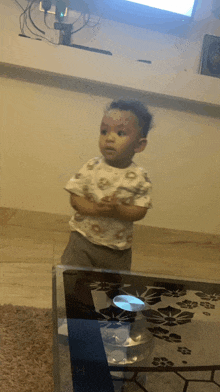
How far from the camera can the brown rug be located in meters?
0.41

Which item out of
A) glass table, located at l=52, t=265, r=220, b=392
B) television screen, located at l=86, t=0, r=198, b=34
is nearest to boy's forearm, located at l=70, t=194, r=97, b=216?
glass table, located at l=52, t=265, r=220, b=392

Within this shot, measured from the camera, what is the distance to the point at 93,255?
56 centimetres

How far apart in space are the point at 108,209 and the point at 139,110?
172 mm

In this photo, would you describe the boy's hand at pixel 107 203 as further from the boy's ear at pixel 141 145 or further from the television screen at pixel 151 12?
the television screen at pixel 151 12

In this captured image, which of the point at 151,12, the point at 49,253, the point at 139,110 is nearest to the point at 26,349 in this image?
the point at 49,253

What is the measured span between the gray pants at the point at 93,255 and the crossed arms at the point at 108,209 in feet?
0.17

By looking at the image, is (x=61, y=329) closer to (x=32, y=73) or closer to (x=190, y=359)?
(x=190, y=359)

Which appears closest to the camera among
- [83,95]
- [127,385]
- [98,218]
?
[127,385]

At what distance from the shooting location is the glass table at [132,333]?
0.92 ft

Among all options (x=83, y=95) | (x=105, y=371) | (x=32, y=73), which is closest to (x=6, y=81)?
(x=32, y=73)

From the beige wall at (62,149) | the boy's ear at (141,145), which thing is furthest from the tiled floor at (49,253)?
the boy's ear at (141,145)

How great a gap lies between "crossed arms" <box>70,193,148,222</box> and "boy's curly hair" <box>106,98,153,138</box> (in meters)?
0.12

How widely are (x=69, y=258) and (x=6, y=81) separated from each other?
1.43 ft

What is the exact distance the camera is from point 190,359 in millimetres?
315
